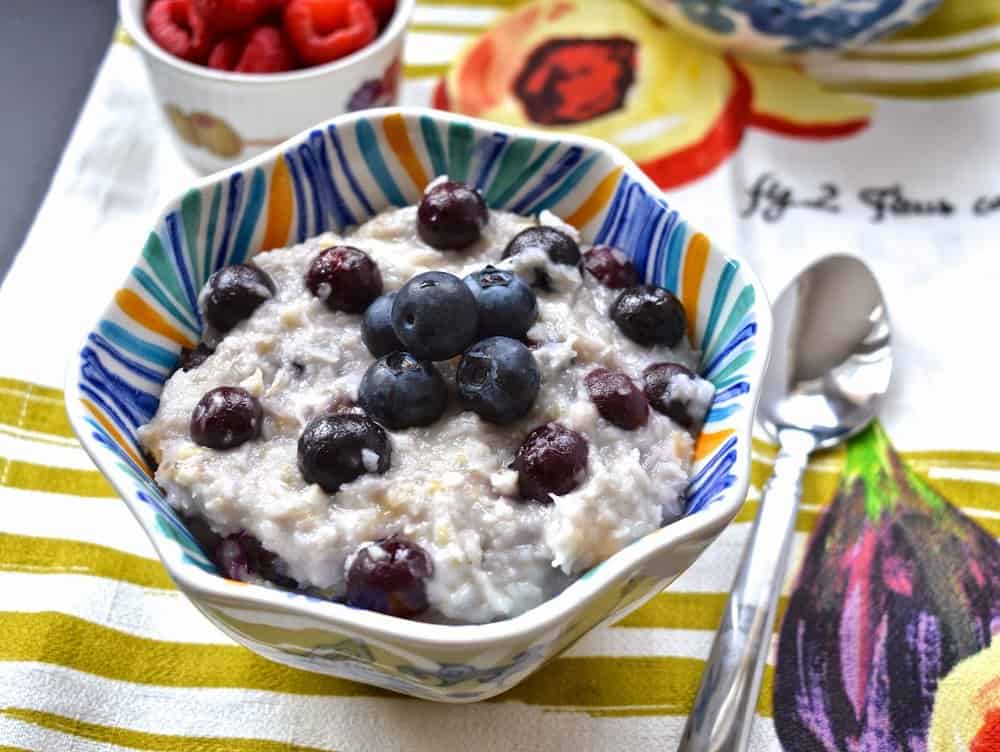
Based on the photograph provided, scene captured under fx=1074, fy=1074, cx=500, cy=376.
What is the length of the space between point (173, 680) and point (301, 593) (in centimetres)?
33

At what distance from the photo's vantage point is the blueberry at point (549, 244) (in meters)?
1.37

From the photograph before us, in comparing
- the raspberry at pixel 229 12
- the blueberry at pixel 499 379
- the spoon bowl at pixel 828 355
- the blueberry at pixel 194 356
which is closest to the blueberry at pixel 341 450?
the blueberry at pixel 499 379

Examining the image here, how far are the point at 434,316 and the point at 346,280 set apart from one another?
18 cm

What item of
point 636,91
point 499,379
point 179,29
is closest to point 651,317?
point 499,379

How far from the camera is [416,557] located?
1096 mm

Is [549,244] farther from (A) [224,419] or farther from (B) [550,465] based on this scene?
(A) [224,419]

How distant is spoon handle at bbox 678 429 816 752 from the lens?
4.24ft

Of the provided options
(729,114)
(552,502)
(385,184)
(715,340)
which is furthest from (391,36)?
(552,502)

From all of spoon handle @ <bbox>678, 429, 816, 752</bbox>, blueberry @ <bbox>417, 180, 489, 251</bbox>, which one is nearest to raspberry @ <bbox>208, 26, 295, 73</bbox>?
blueberry @ <bbox>417, 180, 489, 251</bbox>

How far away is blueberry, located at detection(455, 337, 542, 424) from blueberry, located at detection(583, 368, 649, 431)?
0.07 meters

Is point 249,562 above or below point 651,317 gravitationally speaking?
below

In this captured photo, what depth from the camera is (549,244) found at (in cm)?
137

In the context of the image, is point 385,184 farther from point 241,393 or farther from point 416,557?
point 416,557

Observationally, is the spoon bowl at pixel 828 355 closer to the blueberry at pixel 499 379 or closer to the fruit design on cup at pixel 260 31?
the blueberry at pixel 499 379
